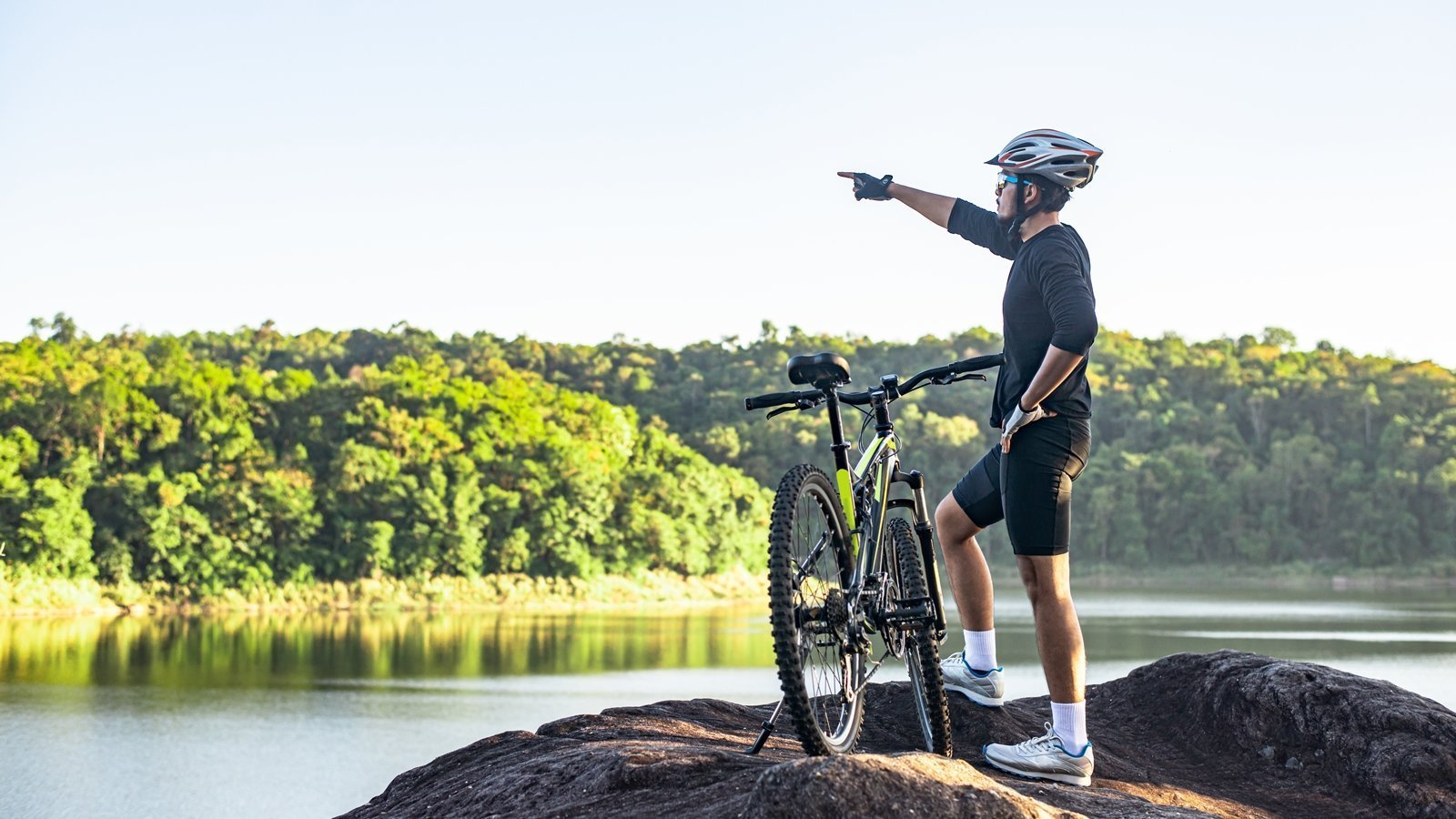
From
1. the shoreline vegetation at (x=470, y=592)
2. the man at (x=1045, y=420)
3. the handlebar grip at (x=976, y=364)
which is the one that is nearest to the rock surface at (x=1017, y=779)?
the man at (x=1045, y=420)

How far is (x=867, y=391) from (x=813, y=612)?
0.91m

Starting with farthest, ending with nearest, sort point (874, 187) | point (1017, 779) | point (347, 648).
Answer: point (347, 648) < point (874, 187) < point (1017, 779)

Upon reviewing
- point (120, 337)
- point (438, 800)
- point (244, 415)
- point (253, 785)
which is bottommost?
point (253, 785)

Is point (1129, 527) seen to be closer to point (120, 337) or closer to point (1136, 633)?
point (1136, 633)

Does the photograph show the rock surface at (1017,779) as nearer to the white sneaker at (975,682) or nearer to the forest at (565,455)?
the white sneaker at (975,682)

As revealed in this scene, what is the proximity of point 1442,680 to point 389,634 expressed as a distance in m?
23.1

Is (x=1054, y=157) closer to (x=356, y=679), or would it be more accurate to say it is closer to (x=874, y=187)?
(x=874, y=187)

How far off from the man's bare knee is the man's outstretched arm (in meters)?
1.04

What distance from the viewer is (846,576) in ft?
13.4

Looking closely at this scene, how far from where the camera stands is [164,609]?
3969 centimetres

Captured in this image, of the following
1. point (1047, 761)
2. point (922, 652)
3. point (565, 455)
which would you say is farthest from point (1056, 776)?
point (565, 455)

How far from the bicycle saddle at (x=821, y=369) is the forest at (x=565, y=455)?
37355 millimetres

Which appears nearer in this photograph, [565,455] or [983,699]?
[983,699]

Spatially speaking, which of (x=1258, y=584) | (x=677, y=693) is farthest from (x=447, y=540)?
(x=1258, y=584)
